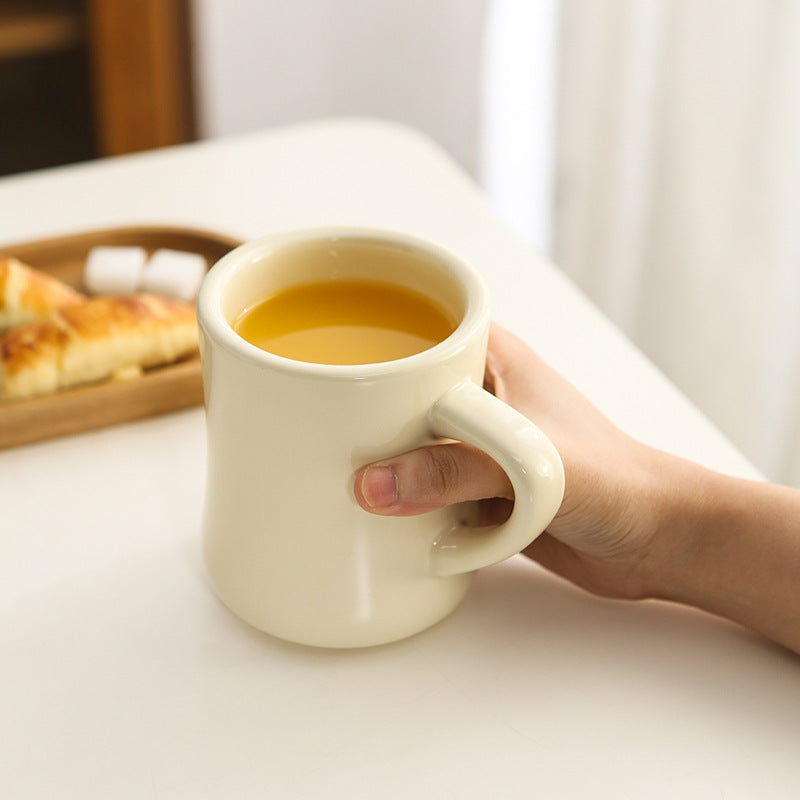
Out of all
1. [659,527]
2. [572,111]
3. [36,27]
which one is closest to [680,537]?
[659,527]

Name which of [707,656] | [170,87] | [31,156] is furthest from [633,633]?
[31,156]

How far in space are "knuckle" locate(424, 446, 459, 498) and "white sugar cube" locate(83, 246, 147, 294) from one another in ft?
1.25

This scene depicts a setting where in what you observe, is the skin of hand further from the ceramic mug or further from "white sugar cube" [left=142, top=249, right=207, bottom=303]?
"white sugar cube" [left=142, top=249, right=207, bottom=303]

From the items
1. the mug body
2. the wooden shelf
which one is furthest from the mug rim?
the wooden shelf

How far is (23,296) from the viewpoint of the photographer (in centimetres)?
71

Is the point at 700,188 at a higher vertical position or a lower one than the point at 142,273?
lower

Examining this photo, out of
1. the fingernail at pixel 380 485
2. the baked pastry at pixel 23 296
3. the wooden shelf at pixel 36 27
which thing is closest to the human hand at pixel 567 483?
the fingernail at pixel 380 485

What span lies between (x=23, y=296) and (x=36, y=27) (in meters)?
1.32

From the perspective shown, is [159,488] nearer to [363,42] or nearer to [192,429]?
[192,429]

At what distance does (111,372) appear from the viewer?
0.68m

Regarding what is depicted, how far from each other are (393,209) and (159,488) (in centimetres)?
40

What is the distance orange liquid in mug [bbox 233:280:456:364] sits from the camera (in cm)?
50

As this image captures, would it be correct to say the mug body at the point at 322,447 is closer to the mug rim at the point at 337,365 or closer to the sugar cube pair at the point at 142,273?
the mug rim at the point at 337,365

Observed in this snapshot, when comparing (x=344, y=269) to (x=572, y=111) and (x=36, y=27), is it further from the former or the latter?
(x=36, y=27)
